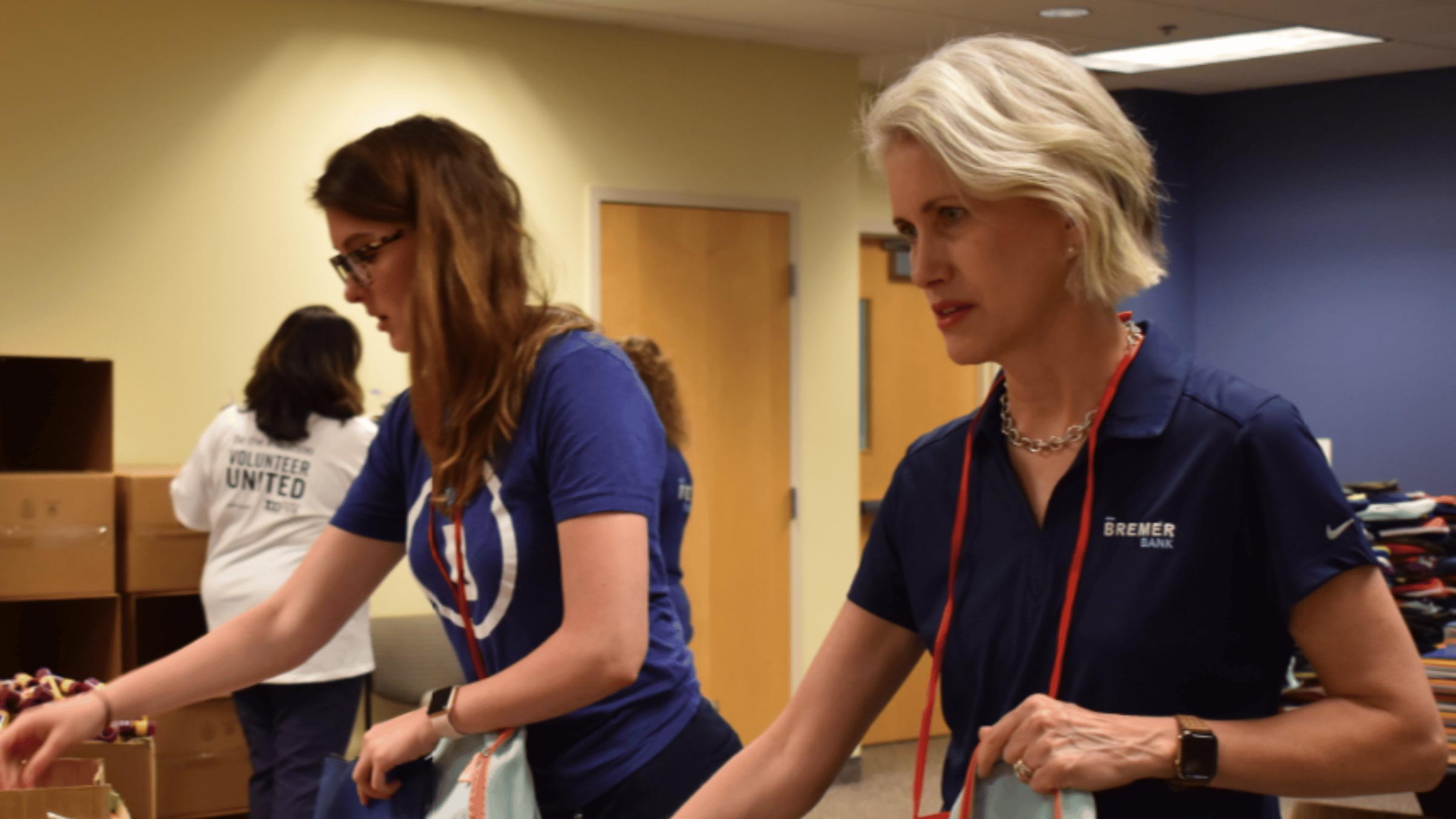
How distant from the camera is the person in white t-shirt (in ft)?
13.4

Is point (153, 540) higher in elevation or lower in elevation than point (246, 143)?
lower

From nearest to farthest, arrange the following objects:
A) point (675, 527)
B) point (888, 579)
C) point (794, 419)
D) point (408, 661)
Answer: point (888, 579) → point (675, 527) → point (408, 661) → point (794, 419)

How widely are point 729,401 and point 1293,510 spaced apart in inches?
182

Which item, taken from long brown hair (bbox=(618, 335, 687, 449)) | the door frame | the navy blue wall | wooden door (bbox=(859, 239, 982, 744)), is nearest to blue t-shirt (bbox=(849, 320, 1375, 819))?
long brown hair (bbox=(618, 335, 687, 449))

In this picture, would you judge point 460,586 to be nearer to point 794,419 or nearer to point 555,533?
point 555,533

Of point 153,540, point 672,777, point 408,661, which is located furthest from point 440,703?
point 408,661

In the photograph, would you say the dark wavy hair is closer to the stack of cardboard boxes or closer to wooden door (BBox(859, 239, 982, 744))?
the stack of cardboard boxes

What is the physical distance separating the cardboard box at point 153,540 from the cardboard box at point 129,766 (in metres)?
2.36

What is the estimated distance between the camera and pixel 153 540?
4.30 m

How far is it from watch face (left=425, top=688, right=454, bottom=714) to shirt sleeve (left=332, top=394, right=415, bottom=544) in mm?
340

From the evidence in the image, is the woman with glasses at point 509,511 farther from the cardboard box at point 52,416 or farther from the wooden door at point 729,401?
the wooden door at point 729,401

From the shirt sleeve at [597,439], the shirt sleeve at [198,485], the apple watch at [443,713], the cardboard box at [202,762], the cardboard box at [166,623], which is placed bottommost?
the cardboard box at [202,762]

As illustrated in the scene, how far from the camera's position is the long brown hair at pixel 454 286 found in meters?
1.68

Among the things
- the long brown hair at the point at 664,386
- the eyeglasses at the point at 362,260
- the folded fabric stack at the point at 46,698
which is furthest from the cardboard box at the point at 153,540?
the eyeglasses at the point at 362,260
